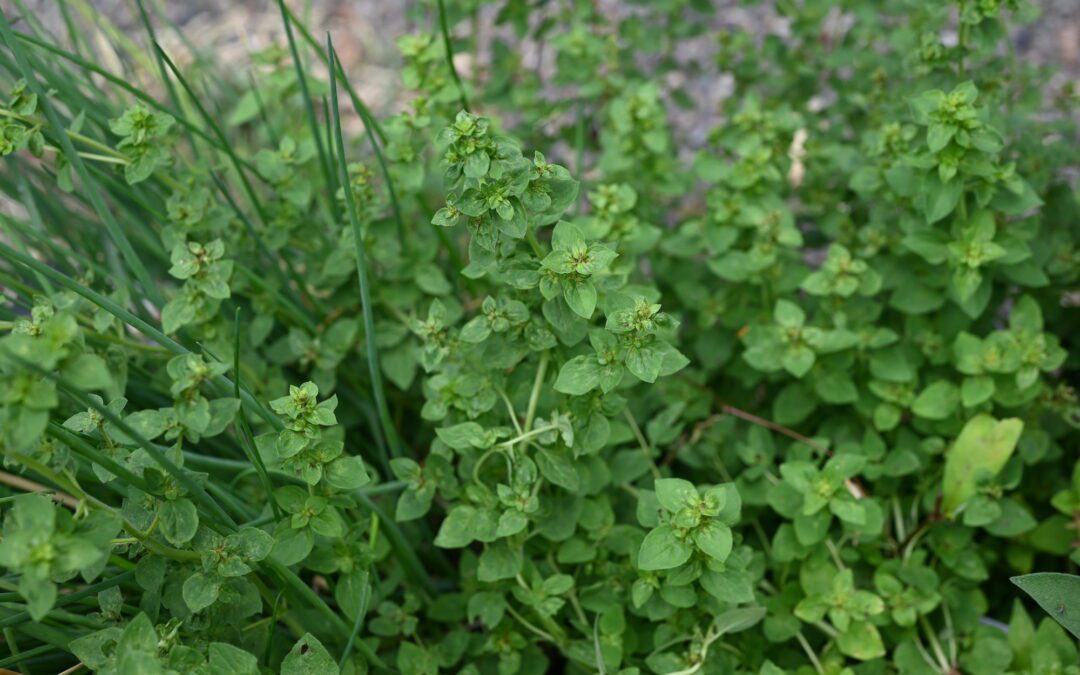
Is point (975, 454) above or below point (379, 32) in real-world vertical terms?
below

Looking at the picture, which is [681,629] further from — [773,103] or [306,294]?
[773,103]

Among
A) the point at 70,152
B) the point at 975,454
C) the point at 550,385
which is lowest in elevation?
the point at 975,454

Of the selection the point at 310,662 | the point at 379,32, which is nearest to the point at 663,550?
the point at 310,662

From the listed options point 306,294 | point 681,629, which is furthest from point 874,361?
point 306,294

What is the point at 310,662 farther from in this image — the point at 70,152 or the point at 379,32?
the point at 379,32

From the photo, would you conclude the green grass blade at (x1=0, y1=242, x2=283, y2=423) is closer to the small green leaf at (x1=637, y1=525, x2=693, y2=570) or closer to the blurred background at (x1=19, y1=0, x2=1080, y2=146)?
the small green leaf at (x1=637, y1=525, x2=693, y2=570)

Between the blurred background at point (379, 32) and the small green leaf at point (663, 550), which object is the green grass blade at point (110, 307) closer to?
the small green leaf at point (663, 550)

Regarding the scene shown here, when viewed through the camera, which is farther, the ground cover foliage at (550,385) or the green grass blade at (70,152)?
the green grass blade at (70,152)

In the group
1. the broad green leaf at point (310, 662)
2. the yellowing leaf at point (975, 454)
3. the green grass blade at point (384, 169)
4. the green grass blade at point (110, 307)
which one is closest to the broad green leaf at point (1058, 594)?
the yellowing leaf at point (975, 454)
